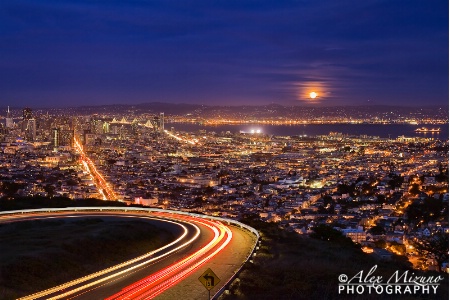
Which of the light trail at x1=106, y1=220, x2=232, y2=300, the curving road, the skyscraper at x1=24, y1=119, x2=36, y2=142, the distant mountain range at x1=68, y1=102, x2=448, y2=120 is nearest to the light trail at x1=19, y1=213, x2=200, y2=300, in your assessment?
the curving road

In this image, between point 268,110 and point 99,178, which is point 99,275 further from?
point 268,110

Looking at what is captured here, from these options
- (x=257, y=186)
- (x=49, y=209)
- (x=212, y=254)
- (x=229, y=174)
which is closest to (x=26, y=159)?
(x=229, y=174)

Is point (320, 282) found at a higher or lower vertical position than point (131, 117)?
lower

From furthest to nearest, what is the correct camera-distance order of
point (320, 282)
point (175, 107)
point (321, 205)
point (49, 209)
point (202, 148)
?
point (175, 107) < point (202, 148) < point (321, 205) < point (49, 209) < point (320, 282)

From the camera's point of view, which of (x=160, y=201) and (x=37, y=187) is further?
(x=37, y=187)

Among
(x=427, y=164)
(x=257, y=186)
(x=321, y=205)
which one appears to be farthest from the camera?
(x=427, y=164)

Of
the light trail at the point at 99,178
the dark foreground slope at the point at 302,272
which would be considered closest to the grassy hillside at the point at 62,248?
the dark foreground slope at the point at 302,272

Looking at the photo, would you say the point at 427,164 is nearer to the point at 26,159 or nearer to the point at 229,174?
the point at 229,174

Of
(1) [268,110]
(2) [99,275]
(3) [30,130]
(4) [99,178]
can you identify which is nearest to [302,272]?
(2) [99,275]
